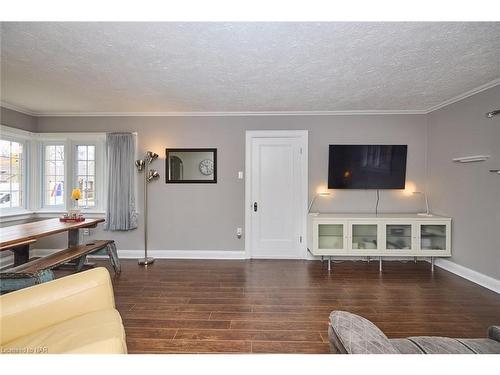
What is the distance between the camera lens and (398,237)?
3.95 metres

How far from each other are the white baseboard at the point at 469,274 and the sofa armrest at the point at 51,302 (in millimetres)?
3985

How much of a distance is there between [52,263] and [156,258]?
5.86 ft

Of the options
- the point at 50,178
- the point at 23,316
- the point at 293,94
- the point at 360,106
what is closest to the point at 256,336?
the point at 23,316

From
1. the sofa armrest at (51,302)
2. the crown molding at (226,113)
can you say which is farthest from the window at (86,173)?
the sofa armrest at (51,302)

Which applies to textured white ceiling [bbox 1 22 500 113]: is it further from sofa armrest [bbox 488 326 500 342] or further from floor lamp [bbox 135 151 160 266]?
sofa armrest [bbox 488 326 500 342]

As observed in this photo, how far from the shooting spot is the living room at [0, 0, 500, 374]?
6.57 ft

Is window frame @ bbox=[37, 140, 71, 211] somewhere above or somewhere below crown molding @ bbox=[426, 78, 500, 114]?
below

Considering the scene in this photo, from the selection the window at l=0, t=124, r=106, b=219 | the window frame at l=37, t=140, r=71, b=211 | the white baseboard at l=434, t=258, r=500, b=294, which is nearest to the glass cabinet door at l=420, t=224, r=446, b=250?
the white baseboard at l=434, t=258, r=500, b=294

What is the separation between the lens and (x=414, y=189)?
4375mm

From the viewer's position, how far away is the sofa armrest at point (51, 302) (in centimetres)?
139

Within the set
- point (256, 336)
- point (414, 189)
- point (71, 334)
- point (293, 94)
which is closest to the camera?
point (71, 334)

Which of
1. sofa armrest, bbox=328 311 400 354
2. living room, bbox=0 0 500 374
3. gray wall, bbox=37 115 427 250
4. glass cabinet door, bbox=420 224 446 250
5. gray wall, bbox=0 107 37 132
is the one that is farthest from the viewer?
gray wall, bbox=37 115 427 250

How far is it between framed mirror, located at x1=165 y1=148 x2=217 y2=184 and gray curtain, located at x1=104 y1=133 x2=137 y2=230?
632 millimetres

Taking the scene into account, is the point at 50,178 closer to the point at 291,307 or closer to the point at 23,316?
the point at 23,316
